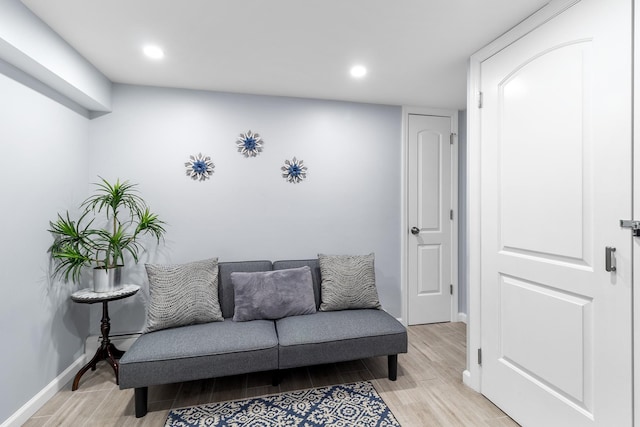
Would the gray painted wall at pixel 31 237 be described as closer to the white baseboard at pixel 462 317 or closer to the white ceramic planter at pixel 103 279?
the white ceramic planter at pixel 103 279

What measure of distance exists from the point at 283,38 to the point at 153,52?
0.94m

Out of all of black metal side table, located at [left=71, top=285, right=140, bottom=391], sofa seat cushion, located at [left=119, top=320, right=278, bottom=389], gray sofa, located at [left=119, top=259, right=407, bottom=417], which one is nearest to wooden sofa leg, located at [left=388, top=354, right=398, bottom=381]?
gray sofa, located at [left=119, top=259, right=407, bottom=417]

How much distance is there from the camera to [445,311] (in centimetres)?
357

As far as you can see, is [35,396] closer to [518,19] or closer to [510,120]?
[510,120]

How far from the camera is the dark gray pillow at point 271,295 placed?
99.7 inches

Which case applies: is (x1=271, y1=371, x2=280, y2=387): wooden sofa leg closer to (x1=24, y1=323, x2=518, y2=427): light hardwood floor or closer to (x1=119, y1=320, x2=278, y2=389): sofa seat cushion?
(x1=24, y1=323, x2=518, y2=427): light hardwood floor

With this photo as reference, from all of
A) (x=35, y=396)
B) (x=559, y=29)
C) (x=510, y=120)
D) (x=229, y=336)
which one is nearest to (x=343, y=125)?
(x=510, y=120)

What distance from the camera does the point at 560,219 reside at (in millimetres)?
1631

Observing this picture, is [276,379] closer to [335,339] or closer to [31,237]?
[335,339]

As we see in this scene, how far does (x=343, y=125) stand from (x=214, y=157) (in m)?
1.32

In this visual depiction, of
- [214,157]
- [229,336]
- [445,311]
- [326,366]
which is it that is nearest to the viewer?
[229,336]

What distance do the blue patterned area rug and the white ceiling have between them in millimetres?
2395

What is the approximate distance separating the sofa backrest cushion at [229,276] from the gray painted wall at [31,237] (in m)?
1.12

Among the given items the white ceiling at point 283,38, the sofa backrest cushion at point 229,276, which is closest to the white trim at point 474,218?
the white ceiling at point 283,38
